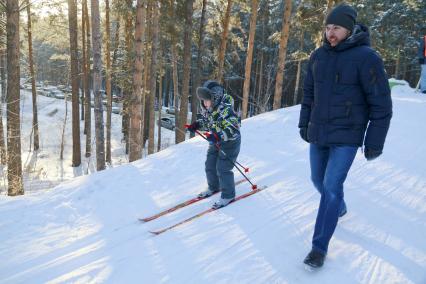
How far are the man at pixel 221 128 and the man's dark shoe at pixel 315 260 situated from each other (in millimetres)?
1945

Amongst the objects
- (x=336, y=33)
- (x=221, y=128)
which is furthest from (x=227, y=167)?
(x=336, y=33)

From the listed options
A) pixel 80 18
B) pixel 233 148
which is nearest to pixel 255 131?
pixel 233 148

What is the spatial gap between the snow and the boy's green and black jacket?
1.02 m

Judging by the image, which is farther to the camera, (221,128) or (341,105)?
(221,128)

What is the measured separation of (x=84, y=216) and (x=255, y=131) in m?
5.45

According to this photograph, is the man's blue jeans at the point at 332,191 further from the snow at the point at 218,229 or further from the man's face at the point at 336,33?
the man's face at the point at 336,33

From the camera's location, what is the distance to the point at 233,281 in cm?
318

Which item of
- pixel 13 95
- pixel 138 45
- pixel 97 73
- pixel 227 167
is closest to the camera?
pixel 227 167

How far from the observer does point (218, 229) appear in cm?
427

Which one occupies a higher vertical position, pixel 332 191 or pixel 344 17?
pixel 344 17

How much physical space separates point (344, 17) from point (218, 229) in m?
2.69

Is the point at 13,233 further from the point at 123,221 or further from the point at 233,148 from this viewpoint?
the point at 233,148

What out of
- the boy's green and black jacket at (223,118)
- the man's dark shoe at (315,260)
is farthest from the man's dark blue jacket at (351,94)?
the boy's green and black jacket at (223,118)

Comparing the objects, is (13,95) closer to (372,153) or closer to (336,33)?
(336,33)
